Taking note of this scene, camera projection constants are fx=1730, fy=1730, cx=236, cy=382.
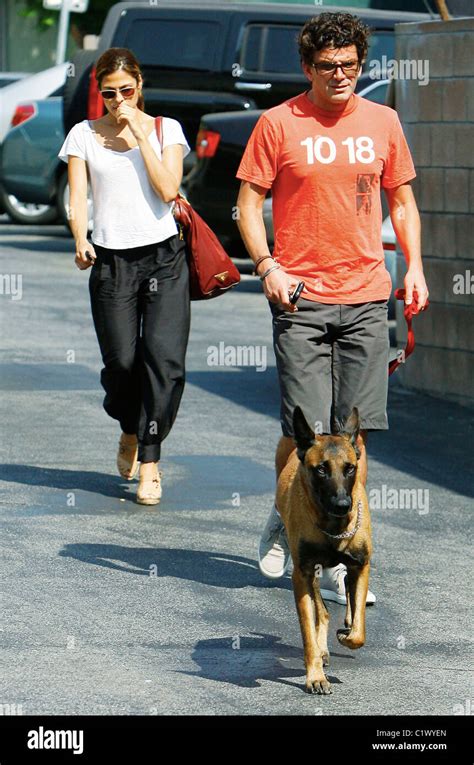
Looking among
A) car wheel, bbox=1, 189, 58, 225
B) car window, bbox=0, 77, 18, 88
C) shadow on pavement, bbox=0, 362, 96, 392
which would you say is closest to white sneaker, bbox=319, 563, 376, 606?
shadow on pavement, bbox=0, 362, 96, 392

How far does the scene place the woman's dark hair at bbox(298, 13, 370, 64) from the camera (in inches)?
235

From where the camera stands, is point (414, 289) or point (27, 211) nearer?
point (414, 289)

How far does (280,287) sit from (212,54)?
1236 centimetres

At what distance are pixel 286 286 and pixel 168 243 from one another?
2136 millimetres

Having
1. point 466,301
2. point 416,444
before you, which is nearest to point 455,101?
point 466,301

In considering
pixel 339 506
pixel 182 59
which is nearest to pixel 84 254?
pixel 339 506

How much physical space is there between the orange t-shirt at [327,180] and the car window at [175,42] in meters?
12.1

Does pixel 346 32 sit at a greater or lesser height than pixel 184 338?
greater

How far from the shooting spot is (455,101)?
10.9m

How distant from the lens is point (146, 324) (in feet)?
26.7

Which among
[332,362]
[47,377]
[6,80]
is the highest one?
[332,362]

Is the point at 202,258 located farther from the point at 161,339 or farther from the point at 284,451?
the point at 284,451

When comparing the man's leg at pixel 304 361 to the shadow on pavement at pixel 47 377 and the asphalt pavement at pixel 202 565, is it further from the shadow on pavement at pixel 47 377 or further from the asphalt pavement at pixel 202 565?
the shadow on pavement at pixel 47 377
